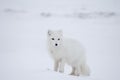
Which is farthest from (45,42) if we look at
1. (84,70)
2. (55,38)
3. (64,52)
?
(55,38)

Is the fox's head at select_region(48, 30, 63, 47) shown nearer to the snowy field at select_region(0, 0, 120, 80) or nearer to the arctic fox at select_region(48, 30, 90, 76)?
the arctic fox at select_region(48, 30, 90, 76)

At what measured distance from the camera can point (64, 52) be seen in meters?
6.83

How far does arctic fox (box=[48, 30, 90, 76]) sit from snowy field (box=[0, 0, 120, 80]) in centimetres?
34

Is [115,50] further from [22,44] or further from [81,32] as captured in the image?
[81,32]

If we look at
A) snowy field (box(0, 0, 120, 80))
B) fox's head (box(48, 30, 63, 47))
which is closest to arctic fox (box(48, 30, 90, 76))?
fox's head (box(48, 30, 63, 47))

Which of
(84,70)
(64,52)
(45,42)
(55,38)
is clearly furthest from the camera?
(45,42)

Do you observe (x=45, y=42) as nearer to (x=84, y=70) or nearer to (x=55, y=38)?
(x=84, y=70)

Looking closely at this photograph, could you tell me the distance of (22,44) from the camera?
16828mm

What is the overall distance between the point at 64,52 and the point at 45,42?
10.5 m

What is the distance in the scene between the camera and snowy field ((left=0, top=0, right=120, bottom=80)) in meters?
6.68

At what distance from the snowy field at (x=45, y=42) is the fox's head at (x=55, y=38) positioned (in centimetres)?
58

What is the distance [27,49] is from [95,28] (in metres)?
8.43

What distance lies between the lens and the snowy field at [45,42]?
6.68m

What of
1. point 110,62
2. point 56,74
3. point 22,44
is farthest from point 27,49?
point 56,74
